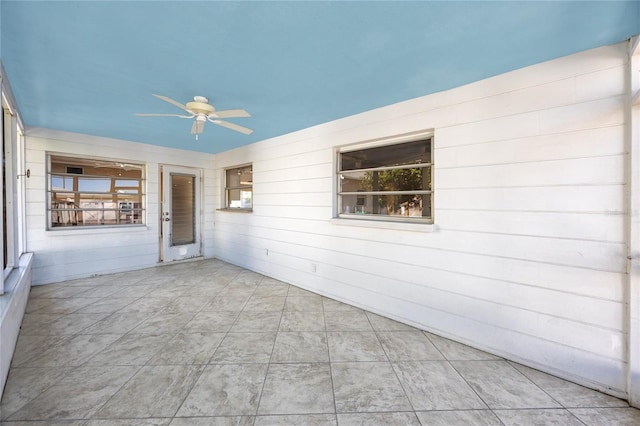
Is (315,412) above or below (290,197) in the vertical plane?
below

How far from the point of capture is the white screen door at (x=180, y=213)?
5.31 m

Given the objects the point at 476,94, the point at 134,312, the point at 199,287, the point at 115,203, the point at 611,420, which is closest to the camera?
the point at 611,420

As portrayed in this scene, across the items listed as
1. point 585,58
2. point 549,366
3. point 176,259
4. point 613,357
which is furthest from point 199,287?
point 585,58

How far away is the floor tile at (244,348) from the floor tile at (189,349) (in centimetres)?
7

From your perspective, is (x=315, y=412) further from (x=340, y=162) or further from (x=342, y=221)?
(x=340, y=162)

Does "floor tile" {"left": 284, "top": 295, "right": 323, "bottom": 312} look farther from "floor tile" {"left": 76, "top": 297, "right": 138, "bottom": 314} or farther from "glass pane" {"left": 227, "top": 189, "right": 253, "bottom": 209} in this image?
"glass pane" {"left": 227, "top": 189, "right": 253, "bottom": 209}

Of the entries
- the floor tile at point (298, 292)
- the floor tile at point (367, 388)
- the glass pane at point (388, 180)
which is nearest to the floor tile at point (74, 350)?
the floor tile at point (298, 292)

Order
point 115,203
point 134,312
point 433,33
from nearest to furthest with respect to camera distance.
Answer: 1. point 433,33
2. point 134,312
3. point 115,203

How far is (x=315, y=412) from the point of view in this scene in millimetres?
1653

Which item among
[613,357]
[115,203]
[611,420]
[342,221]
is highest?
[115,203]

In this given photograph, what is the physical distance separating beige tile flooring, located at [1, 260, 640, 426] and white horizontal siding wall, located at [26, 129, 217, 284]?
1234mm

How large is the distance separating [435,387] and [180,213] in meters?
5.54

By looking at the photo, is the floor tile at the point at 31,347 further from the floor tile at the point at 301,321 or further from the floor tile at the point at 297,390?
the floor tile at the point at 301,321

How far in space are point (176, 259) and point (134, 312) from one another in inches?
98.7
